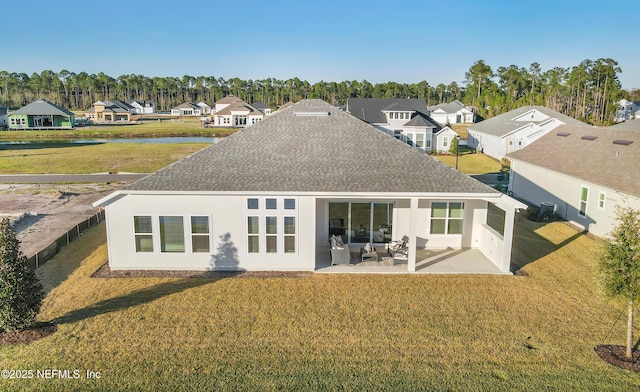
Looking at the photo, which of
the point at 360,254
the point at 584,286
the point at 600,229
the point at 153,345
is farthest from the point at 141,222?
the point at 600,229

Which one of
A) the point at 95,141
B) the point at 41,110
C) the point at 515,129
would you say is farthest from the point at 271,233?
the point at 41,110

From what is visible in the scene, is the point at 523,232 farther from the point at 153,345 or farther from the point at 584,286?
the point at 153,345

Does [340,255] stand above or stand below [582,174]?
below

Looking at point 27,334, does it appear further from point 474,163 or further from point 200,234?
point 474,163

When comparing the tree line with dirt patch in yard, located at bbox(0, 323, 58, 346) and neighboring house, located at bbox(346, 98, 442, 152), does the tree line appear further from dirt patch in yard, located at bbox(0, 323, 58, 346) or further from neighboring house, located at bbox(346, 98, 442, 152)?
dirt patch in yard, located at bbox(0, 323, 58, 346)

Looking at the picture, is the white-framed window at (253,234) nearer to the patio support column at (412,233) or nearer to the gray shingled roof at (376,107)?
the patio support column at (412,233)
